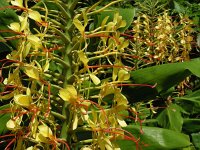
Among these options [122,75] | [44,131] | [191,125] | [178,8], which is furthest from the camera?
[178,8]

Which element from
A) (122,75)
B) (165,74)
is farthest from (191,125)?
(122,75)

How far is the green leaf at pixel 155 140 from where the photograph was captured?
1.47 metres

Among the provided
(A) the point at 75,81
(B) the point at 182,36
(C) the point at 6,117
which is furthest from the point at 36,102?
(B) the point at 182,36

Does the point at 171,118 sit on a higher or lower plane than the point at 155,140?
higher

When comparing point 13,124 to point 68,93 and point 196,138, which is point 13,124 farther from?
point 196,138

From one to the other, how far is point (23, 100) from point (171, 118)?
3.56 ft

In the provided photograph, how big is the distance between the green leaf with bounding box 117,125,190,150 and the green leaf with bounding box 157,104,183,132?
0.52 meters

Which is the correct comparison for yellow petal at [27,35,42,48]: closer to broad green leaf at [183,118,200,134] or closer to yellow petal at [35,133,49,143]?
yellow petal at [35,133,49,143]

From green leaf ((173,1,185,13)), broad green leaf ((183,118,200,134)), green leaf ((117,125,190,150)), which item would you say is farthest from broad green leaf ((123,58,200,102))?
green leaf ((173,1,185,13))

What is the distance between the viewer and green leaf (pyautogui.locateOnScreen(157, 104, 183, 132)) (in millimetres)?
2066

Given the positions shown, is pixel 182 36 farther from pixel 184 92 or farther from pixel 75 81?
pixel 75 81

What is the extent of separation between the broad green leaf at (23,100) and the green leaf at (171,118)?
1.06 m

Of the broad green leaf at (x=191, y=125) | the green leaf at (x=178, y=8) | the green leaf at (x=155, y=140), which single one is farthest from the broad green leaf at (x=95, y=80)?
the green leaf at (x=178, y=8)

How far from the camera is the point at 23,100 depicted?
1.09 meters
